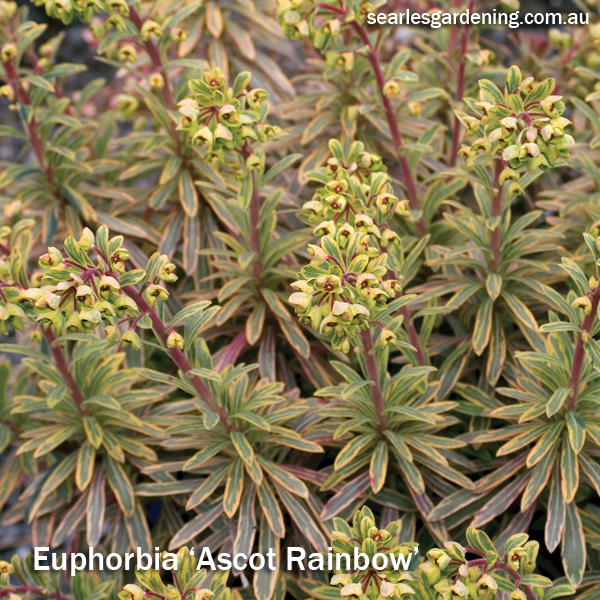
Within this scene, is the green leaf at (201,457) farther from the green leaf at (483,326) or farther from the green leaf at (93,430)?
the green leaf at (483,326)

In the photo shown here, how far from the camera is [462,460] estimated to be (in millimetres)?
2021

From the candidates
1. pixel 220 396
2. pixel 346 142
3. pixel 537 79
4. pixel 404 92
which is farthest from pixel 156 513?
pixel 537 79

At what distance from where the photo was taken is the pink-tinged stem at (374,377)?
166cm

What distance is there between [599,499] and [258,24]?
2.22 meters

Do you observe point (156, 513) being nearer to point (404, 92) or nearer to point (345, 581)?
point (345, 581)

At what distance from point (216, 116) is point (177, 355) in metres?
0.60

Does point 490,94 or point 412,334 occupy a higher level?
point 490,94

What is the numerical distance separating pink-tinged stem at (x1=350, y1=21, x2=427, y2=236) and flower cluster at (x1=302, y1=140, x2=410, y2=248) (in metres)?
0.43

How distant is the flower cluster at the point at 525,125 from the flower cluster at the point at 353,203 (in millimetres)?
248

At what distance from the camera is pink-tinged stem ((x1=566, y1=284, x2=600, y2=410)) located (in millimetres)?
1592

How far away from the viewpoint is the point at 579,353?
1.72m

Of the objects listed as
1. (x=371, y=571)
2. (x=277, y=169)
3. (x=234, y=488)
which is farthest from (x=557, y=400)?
(x=277, y=169)

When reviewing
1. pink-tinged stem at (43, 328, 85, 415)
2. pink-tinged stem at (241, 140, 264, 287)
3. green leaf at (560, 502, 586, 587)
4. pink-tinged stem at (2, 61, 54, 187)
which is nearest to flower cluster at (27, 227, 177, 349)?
pink-tinged stem at (43, 328, 85, 415)

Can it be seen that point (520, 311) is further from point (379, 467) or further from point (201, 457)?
point (201, 457)
